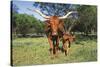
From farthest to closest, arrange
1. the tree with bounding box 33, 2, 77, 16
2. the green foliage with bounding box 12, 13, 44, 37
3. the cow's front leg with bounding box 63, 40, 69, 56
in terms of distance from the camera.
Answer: the cow's front leg with bounding box 63, 40, 69, 56 < the tree with bounding box 33, 2, 77, 16 < the green foliage with bounding box 12, 13, 44, 37

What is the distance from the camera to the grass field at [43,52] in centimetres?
261

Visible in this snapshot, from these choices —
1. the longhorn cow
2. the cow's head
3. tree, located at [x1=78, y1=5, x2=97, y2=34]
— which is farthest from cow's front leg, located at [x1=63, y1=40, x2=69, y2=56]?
tree, located at [x1=78, y1=5, x2=97, y2=34]

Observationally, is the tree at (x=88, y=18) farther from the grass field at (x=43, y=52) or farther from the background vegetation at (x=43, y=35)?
the grass field at (x=43, y=52)

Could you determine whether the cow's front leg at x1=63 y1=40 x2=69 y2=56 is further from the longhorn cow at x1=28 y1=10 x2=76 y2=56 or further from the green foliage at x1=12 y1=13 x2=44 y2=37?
the green foliage at x1=12 y1=13 x2=44 y2=37

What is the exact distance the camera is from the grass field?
261cm

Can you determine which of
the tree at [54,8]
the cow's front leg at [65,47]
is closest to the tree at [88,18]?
the tree at [54,8]

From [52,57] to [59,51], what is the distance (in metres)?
0.13

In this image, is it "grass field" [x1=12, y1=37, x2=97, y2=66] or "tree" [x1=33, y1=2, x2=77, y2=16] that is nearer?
"grass field" [x1=12, y1=37, x2=97, y2=66]

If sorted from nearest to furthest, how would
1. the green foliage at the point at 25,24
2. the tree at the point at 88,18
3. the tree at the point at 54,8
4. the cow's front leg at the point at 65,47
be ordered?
the green foliage at the point at 25,24
the tree at the point at 54,8
the cow's front leg at the point at 65,47
the tree at the point at 88,18

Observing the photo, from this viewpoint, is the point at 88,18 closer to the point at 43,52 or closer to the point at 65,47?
the point at 65,47

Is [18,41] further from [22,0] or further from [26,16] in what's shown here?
[22,0]

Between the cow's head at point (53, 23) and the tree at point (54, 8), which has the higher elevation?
the tree at point (54, 8)
